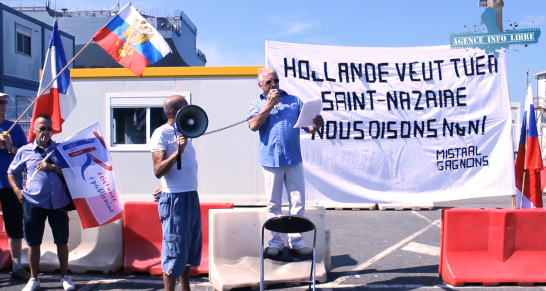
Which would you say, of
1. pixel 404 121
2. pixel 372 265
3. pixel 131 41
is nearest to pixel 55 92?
pixel 131 41

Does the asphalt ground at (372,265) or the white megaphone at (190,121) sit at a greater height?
the white megaphone at (190,121)

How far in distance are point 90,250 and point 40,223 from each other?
805 mm

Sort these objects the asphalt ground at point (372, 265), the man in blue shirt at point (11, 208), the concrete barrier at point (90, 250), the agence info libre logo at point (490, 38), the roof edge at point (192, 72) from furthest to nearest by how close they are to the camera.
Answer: the roof edge at point (192, 72)
the agence info libre logo at point (490, 38)
the concrete barrier at point (90, 250)
the man in blue shirt at point (11, 208)
the asphalt ground at point (372, 265)

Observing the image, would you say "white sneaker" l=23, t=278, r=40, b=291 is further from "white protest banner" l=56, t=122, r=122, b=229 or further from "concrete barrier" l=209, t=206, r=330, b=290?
"concrete barrier" l=209, t=206, r=330, b=290

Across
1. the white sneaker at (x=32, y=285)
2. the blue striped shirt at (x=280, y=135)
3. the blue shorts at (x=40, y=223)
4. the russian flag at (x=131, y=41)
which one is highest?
the russian flag at (x=131, y=41)

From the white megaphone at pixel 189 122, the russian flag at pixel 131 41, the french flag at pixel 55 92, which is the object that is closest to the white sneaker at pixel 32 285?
the french flag at pixel 55 92

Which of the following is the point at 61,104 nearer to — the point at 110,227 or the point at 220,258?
the point at 110,227

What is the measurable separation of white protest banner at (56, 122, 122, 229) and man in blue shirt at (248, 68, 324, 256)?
160 cm

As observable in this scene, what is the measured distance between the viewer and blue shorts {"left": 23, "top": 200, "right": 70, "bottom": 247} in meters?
3.99

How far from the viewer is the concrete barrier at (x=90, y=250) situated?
15.0ft

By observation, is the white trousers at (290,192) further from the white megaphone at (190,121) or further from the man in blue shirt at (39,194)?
the man in blue shirt at (39,194)

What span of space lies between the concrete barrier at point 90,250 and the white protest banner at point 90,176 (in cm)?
36

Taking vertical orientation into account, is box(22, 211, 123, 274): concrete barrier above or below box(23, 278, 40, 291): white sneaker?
above

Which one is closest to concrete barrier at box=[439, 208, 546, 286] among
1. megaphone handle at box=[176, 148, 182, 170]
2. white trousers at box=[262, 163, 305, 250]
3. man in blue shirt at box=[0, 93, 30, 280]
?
white trousers at box=[262, 163, 305, 250]
